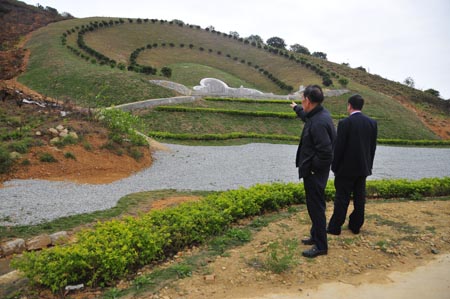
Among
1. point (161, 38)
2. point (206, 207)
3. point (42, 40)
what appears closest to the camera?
point (206, 207)

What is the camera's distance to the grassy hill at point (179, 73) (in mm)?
24625

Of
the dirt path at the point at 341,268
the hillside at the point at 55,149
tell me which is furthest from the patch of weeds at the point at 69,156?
the dirt path at the point at 341,268

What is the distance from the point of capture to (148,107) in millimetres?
23609

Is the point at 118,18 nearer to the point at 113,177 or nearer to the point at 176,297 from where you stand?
the point at 113,177

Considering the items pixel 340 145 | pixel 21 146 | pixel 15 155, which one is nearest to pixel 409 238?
pixel 340 145

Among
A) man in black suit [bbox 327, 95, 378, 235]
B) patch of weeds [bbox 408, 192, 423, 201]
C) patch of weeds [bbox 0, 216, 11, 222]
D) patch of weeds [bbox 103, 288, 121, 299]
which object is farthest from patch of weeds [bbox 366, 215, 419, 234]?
patch of weeds [bbox 0, 216, 11, 222]

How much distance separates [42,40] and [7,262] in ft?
137

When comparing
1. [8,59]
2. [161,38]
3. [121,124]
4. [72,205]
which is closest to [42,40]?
[8,59]

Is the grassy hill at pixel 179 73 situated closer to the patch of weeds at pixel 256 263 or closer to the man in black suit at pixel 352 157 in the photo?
the man in black suit at pixel 352 157

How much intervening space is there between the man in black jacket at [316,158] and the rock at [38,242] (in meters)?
4.09

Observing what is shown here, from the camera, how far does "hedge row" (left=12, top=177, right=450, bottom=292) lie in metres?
3.88

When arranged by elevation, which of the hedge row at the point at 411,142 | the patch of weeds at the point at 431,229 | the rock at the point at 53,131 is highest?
the hedge row at the point at 411,142

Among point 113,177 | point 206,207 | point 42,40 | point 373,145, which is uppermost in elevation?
point 42,40

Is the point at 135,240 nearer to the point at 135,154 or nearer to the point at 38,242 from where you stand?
the point at 38,242
